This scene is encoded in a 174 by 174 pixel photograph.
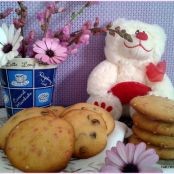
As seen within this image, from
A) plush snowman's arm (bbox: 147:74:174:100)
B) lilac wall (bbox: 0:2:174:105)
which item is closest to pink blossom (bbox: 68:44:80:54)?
lilac wall (bbox: 0:2:174:105)

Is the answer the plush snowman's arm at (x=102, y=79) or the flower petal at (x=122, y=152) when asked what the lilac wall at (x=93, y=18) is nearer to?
the plush snowman's arm at (x=102, y=79)

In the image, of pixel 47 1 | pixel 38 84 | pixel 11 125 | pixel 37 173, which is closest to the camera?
pixel 37 173

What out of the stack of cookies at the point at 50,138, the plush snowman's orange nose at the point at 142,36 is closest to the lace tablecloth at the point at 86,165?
the stack of cookies at the point at 50,138

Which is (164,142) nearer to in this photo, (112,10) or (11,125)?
(11,125)

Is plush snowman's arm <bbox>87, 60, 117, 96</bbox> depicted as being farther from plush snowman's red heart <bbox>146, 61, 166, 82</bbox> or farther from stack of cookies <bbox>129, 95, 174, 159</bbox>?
stack of cookies <bbox>129, 95, 174, 159</bbox>

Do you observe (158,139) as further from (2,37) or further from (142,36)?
(2,37)

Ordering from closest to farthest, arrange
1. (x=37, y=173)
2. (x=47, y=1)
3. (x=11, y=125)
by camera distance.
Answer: (x=37, y=173)
(x=11, y=125)
(x=47, y=1)

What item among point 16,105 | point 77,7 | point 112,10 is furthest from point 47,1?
point 16,105
